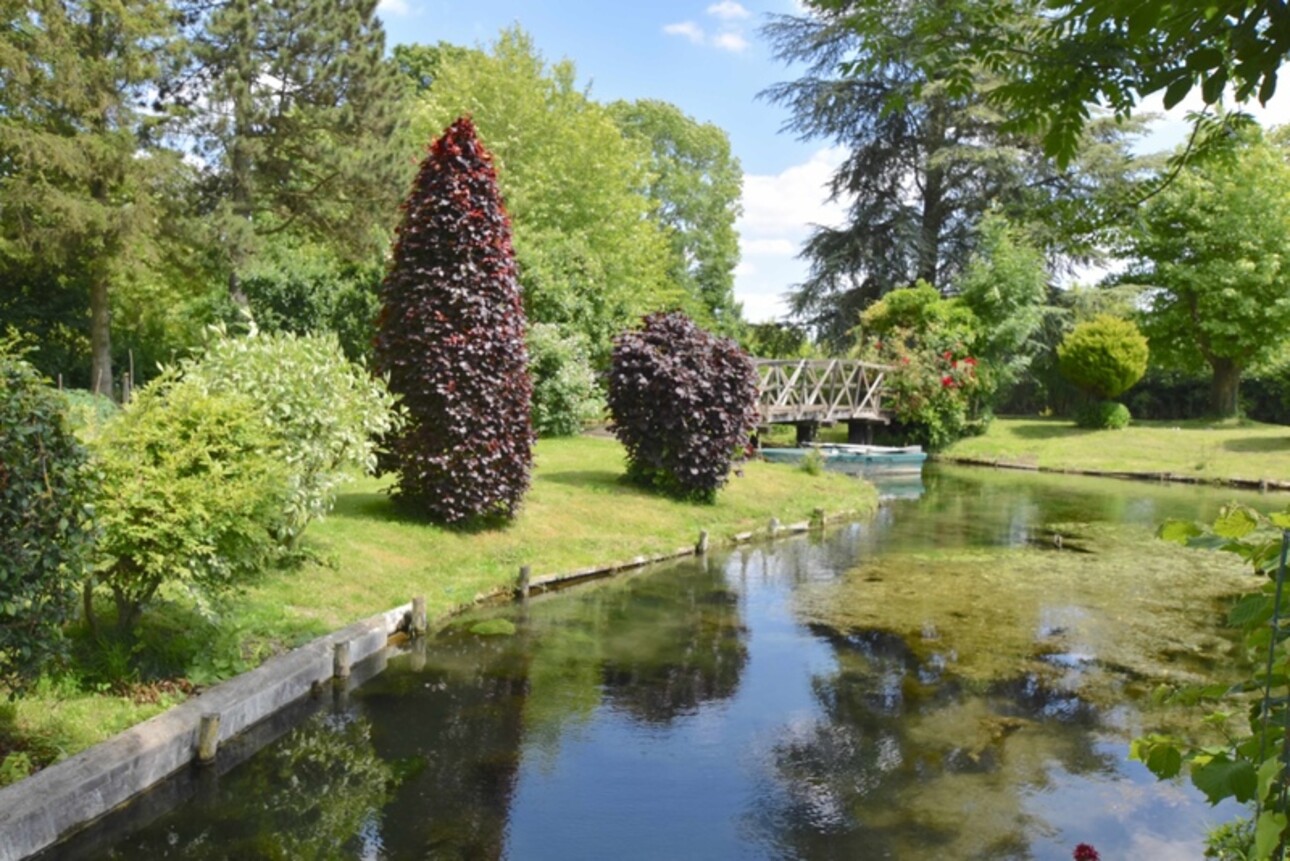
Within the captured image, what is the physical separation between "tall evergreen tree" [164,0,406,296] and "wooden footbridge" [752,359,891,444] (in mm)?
10846

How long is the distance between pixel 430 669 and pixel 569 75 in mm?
28194

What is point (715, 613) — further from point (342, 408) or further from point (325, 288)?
point (325, 288)

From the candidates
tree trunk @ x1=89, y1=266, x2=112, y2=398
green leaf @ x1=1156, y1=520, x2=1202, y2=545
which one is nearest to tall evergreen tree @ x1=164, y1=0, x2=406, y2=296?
tree trunk @ x1=89, y1=266, x2=112, y2=398

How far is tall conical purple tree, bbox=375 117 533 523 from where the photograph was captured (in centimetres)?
1085

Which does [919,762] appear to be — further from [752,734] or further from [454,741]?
[454,741]

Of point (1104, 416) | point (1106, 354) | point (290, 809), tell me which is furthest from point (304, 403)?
point (1104, 416)

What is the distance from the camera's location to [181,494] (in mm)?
6211

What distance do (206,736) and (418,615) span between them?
3019 mm

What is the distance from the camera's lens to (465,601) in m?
9.78

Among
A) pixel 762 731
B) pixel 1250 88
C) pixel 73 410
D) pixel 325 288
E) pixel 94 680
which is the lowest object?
pixel 762 731

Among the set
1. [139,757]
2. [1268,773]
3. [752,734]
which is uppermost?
[1268,773]

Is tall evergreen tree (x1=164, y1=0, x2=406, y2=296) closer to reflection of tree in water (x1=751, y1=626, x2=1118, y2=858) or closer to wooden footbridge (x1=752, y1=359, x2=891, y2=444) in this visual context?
wooden footbridge (x1=752, y1=359, x2=891, y2=444)

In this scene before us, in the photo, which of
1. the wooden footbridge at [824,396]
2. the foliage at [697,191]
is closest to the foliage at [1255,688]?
the wooden footbridge at [824,396]

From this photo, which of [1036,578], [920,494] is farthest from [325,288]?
[1036,578]
